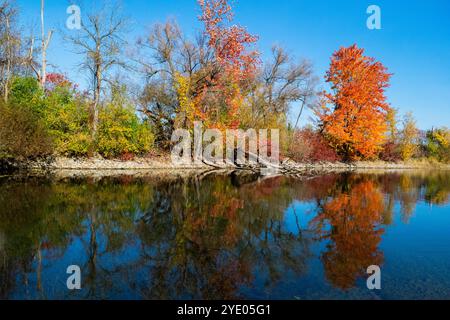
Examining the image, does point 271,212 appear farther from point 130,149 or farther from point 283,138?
point 283,138

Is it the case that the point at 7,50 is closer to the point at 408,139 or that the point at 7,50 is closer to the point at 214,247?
the point at 214,247

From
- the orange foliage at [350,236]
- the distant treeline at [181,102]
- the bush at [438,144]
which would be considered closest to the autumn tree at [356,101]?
the distant treeline at [181,102]

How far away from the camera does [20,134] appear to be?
619 inches

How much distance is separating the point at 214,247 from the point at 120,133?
59.9ft

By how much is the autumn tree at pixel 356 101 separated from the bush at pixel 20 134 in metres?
25.2

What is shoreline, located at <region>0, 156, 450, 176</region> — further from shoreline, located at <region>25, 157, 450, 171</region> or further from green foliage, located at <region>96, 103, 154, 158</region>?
green foliage, located at <region>96, 103, 154, 158</region>

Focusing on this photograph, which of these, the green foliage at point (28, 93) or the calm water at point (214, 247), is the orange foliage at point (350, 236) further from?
the green foliage at point (28, 93)

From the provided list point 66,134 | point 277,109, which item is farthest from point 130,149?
point 277,109

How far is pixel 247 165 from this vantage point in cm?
2747

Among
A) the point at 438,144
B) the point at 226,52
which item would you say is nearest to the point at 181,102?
the point at 226,52

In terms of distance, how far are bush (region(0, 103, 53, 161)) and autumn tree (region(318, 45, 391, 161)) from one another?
25243 millimetres

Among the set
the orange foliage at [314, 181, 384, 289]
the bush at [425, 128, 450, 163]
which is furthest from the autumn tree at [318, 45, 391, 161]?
the orange foliage at [314, 181, 384, 289]

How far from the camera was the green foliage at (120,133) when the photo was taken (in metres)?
21.7

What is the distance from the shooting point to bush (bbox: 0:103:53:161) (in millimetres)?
14812
